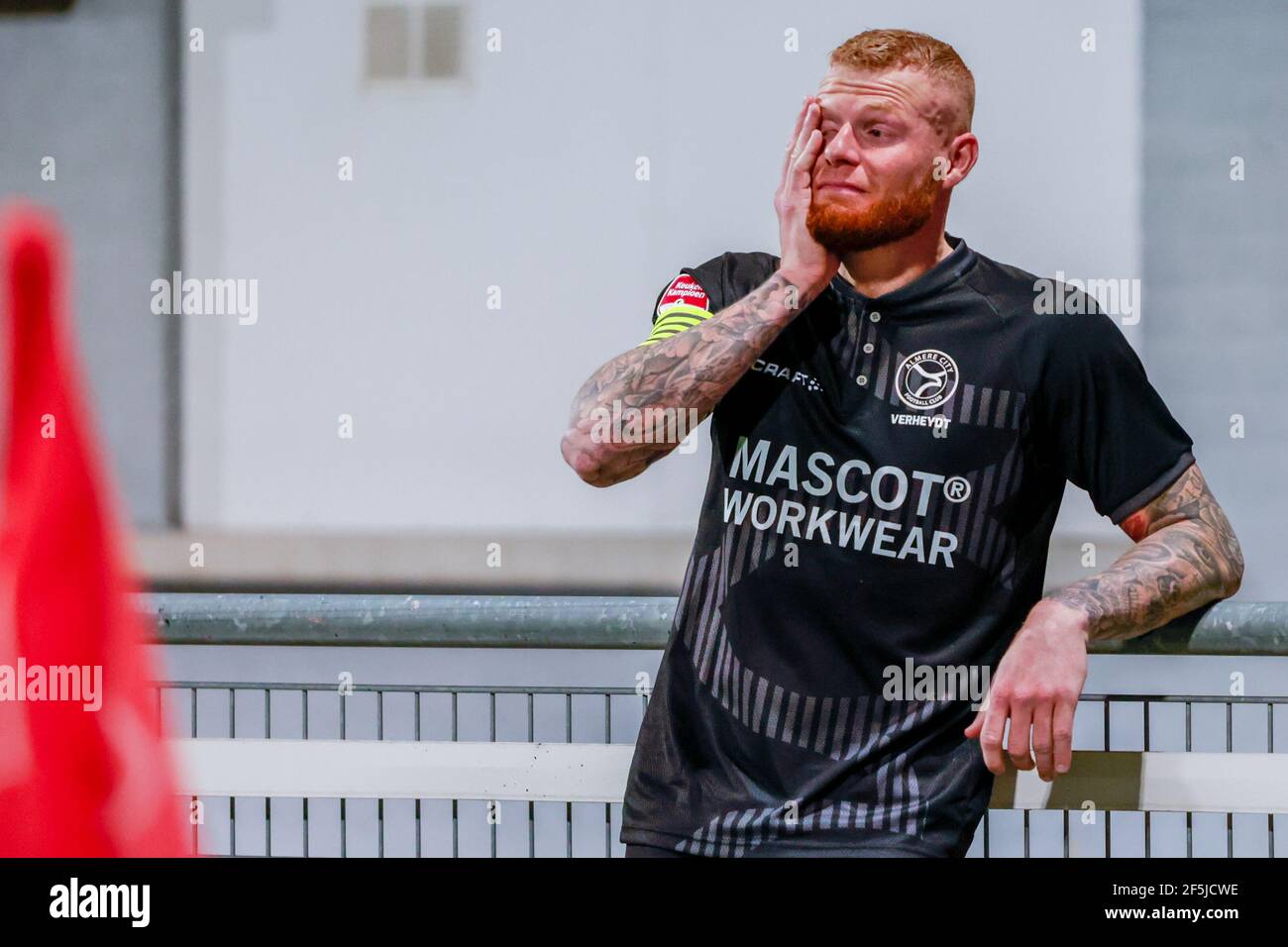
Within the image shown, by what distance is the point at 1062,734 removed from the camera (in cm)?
116

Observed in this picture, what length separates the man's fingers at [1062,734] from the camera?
116cm

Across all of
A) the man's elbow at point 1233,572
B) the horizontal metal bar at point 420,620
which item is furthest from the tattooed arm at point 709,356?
the man's elbow at point 1233,572

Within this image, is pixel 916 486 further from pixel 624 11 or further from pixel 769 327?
pixel 624 11

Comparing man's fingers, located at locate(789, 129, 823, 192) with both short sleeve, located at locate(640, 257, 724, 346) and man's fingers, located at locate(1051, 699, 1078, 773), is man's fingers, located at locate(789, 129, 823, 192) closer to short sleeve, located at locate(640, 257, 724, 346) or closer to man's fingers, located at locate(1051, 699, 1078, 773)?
short sleeve, located at locate(640, 257, 724, 346)

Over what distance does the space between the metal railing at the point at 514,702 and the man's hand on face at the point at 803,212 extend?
17.5 inches

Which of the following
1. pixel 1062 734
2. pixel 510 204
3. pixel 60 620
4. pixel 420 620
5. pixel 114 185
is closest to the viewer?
pixel 60 620

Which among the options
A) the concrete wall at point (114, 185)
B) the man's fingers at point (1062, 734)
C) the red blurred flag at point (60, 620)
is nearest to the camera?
the red blurred flag at point (60, 620)

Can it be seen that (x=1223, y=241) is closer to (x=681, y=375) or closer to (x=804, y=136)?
(x=804, y=136)

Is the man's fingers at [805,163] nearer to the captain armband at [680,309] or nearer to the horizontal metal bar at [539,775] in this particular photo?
the captain armband at [680,309]

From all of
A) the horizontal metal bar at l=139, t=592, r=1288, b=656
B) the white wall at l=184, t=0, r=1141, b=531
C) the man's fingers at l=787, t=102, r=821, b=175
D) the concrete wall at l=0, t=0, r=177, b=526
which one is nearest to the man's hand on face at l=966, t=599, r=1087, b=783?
the horizontal metal bar at l=139, t=592, r=1288, b=656

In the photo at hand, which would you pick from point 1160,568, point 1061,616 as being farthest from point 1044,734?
point 1160,568

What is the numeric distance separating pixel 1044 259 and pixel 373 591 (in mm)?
1705

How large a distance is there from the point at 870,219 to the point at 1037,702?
533mm

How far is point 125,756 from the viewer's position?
1.52ft
